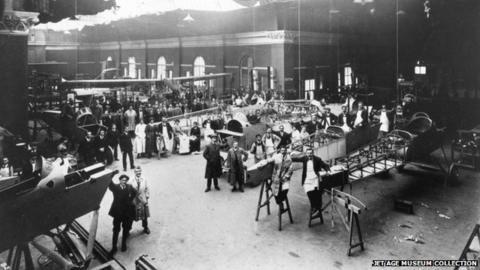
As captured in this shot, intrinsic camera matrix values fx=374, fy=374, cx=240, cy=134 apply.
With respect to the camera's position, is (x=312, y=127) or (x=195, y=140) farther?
(x=195, y=140)

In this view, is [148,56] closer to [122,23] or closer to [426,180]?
[122,23]

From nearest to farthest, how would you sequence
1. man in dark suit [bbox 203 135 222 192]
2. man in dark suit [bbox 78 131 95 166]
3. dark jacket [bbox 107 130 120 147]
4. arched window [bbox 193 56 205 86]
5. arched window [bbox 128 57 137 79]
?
man in dark suit [bbox 203 135 222 192]
man in dark suit [bbox 78 131 95 166]
dark jacket [bbox 107 130 120 147]
arched window [bbox 193 56 205 86]
arched window [bbox 128 57 137 79]

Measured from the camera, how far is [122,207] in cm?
755

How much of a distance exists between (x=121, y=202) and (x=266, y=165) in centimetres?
346

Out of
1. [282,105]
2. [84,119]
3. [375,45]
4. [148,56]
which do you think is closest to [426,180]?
[282,105]

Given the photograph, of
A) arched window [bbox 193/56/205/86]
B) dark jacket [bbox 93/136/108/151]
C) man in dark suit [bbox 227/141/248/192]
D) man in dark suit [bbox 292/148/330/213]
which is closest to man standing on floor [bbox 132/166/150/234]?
man in dark suit [bbox 227/141/248/192]

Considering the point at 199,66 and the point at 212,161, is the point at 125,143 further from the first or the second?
the point at 199,66

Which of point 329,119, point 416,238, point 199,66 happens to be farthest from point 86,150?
point 199,66

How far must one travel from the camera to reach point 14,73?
12.6 metres

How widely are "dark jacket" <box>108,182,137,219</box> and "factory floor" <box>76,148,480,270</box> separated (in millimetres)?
837

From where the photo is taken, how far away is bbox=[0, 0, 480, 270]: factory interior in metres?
7.05

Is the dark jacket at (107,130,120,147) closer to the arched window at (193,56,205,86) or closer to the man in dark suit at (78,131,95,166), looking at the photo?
the man in dark suit at (78,131,95,166)

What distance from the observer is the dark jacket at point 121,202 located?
753cm

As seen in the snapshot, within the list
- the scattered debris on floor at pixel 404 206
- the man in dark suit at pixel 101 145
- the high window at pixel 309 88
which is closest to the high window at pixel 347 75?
the high window at pixel 309 88
